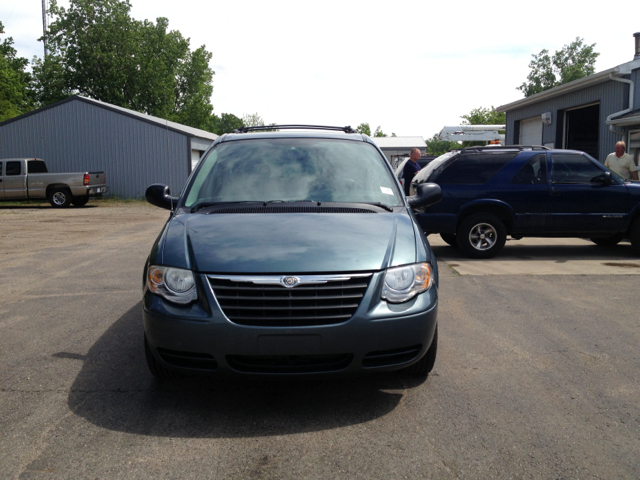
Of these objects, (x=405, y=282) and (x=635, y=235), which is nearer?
(x=405, y=282)

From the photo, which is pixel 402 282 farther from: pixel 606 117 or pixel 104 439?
pixel 606 117

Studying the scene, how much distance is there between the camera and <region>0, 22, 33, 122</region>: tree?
44.7m

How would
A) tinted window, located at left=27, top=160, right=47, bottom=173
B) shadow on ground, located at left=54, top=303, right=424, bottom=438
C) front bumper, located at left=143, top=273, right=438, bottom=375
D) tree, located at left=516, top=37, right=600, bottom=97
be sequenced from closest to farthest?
front bumper, located at left=143, top=273, right=438, bottom=375 < shadow on ground, located at left=54, top=303, right=424, bottom=438 < tinted window, located at left=27, top=160, right=47, bottom=173 < tree, located at left=516, top=37, right=600, bottom=97

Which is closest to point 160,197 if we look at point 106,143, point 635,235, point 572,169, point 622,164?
point 572,169

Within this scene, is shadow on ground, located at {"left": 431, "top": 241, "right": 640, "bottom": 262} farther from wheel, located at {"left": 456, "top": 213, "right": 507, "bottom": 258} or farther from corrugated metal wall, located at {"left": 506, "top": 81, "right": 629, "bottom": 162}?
corrugated metal wall, located at {"left": 506, "top": 81, "right": 629, "bottom": 162}

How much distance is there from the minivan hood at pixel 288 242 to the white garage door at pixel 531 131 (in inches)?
866

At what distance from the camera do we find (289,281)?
126 inches

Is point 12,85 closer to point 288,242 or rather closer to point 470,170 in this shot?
point 470,170

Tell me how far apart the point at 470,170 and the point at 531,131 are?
1700 centimetres

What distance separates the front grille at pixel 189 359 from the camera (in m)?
3.29

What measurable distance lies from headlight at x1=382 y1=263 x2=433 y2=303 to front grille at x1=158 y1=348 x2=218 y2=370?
3.35 ft

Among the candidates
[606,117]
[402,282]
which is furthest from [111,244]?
[606,117]

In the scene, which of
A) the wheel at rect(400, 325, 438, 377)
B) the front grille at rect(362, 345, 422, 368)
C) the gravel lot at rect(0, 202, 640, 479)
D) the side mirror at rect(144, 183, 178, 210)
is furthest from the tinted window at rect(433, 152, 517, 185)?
the front grille at rect(362, 345, 422, 368)

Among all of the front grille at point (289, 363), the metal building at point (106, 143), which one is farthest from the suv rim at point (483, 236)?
the metal building at point (106, 143)
